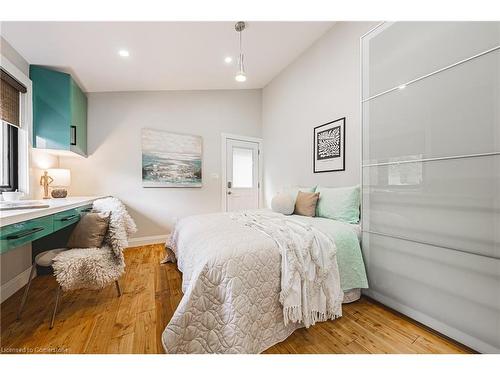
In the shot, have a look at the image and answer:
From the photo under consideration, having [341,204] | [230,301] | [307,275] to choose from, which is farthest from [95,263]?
[341,204]

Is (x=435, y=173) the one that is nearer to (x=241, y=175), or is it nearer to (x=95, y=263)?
(x=95, y=263)

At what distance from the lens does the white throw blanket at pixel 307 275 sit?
138cm

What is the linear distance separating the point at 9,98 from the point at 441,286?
3.94 m

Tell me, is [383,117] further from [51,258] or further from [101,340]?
[51,258]

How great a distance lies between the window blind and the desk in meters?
1.09

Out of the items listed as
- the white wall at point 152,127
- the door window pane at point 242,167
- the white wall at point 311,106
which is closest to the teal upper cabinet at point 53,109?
the white wall at point 152,127

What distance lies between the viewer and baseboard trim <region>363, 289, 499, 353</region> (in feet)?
4.15

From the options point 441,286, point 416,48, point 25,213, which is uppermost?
point 416,48

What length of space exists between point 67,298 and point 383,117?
3153 millimetres

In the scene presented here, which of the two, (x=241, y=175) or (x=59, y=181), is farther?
(x=241, y=175)

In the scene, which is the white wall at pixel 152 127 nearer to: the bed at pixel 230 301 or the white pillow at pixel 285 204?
Result: the white pillow at pixel 285 204

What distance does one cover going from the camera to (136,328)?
60.5 inches

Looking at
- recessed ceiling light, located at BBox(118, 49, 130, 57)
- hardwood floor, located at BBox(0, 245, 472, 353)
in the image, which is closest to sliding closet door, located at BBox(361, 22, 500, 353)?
hardwood floor, located at BBox(0, 245, 472, 353)
